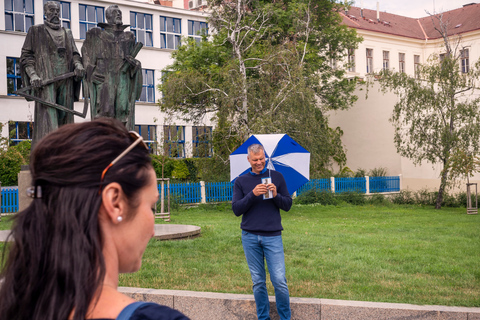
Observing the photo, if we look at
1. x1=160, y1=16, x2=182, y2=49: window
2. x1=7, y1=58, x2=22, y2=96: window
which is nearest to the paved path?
x1=7, y1=58, x2=22, y2=96: window

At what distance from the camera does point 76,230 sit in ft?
3.89

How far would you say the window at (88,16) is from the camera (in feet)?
135

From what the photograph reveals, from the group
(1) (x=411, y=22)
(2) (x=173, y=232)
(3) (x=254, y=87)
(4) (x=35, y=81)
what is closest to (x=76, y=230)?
(4) (x=35, y=81)

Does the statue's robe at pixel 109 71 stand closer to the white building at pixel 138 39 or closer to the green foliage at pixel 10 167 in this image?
the green foliage at pixel 10 167

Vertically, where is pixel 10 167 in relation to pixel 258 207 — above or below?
above

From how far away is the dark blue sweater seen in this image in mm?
6204

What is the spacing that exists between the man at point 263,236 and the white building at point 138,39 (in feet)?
80.2

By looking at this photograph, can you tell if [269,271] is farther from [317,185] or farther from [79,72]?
[317,185]

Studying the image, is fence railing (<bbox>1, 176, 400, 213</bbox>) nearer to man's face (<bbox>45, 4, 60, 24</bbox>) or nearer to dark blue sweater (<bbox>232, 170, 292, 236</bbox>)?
man's face (<bbox>45, 4, 60, 24</bbox>)

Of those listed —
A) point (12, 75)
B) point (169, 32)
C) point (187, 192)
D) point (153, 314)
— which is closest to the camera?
point (153, 314)

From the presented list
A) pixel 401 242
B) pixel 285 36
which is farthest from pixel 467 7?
pixel 401 242

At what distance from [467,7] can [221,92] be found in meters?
43.7

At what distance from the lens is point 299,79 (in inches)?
968

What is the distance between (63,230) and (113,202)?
0.40ft
